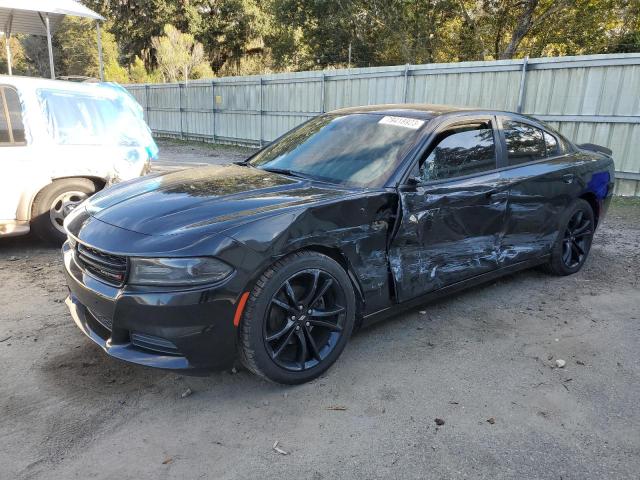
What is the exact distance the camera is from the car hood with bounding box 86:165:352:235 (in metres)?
2.73

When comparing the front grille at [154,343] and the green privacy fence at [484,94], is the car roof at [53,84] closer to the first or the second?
the front grille at [154,343]

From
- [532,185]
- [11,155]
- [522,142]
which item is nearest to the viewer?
[532,185]

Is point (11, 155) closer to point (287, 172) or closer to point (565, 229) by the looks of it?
point (287, 172)

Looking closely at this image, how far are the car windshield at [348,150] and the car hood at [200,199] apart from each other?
0.67 feet

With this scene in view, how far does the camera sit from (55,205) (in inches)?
213

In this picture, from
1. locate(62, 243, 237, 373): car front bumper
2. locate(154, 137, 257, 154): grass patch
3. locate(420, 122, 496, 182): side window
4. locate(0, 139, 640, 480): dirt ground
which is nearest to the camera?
locate(0, 139, 640, 480): dirt ground

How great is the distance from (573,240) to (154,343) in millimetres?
4109

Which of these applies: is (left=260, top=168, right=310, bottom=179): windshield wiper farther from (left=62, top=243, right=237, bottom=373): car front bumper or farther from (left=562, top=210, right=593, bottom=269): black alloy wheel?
(left=562, top=210, right=593, bottom=269): black alloy wheel

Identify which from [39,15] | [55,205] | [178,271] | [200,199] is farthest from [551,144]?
[39,15]

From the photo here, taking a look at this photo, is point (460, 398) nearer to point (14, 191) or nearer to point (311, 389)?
point (311, 389)

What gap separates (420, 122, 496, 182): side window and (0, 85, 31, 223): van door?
13.4 ft

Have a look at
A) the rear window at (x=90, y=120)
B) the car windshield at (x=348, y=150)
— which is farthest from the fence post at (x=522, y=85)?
the rear window at (x=90, y=120)

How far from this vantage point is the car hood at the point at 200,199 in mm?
2727

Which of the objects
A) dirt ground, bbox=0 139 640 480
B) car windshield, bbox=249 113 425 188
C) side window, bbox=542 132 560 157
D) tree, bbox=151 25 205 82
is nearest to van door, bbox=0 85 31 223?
dirt ground, bbox=0 139 640 480
